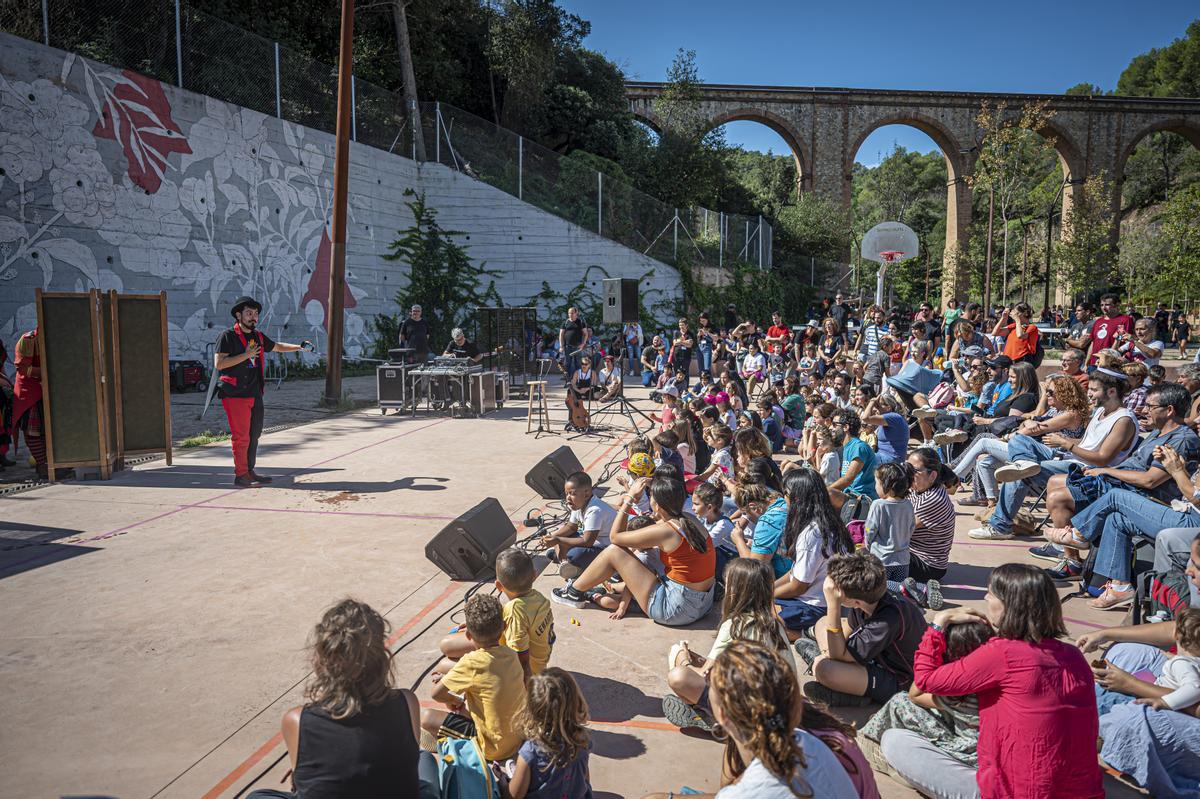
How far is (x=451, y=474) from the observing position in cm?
902

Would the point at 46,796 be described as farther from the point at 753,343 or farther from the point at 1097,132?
the point at 1097,132

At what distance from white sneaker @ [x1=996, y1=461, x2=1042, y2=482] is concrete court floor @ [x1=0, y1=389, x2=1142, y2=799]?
57 cm

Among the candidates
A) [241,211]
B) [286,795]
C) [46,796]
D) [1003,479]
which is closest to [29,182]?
[241,211]

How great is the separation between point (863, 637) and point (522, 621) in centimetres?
164

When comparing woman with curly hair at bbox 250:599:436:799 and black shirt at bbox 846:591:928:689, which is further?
black shirt at bbox 846:591:928:689

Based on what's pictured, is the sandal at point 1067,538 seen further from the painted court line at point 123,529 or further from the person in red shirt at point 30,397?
the person in red shirt at point 30,397

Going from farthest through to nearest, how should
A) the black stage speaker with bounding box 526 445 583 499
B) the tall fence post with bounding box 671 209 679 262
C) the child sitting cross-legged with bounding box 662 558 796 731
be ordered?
1. the tall fence post with bounding box 671 209 679 262
2. the black stage speaker with bounding box 526 445 583 499
3. the child sitting cross-legged with bounding box 662 558 796 731

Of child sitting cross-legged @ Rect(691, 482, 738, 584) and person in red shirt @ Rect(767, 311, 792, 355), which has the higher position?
person in red shirt @ Rect(767, 311, 792, 355)

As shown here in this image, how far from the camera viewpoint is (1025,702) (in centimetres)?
276

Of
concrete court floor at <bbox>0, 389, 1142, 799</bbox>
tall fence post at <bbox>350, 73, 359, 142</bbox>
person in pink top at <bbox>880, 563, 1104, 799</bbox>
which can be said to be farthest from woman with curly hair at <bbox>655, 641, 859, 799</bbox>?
tall fence post at <bbox>350, 73, 359, 142</bbox>

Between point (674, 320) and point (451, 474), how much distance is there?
1524 cm

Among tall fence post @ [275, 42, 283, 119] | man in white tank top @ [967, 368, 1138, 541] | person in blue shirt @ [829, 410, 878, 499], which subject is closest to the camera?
man in white tank top @ [967, 368, 1138, 541]

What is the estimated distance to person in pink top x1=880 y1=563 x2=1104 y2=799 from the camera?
8.92 feet

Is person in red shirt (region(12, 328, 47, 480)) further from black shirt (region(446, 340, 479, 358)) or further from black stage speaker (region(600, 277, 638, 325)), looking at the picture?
black stage speaker (region(600, 277, 638, 325))
